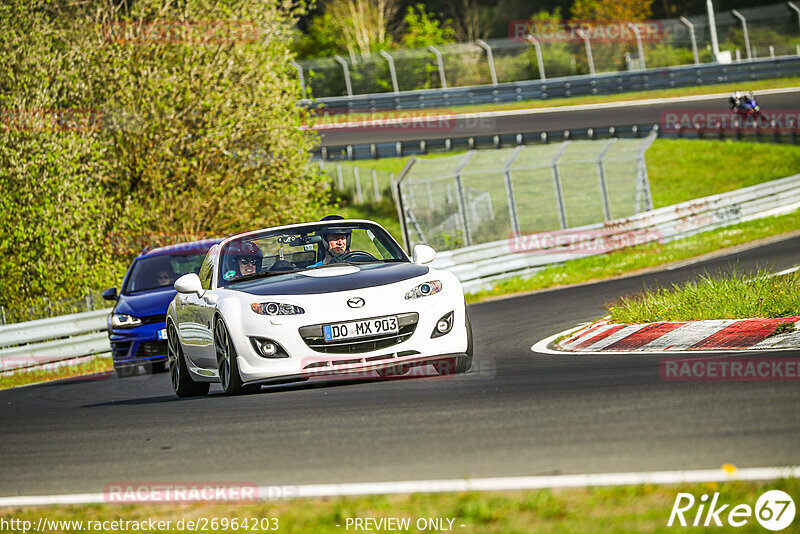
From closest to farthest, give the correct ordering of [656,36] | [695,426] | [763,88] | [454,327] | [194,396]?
[695,426] → [454,327] → [194,396] → [763,88] → [656,36]

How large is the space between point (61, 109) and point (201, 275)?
13.5 metres

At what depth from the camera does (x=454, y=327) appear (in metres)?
8.95

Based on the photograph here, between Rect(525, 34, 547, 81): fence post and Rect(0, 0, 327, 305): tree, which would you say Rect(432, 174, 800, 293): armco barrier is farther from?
Rect(525, 34, 547, 81): fence post

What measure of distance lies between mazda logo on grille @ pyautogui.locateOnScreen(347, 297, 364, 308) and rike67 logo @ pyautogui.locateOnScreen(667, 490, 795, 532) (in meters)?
4.38

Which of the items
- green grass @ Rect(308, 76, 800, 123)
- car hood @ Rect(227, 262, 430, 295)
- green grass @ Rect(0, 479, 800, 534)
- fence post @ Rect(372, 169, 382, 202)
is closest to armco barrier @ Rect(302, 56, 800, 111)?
green grass @ Rect(308, 76, 800, 123)

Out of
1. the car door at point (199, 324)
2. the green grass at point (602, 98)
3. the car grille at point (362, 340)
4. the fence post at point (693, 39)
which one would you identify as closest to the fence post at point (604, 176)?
the car door at point (199, 324)

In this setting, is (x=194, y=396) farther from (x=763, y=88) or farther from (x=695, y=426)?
(x=763, y=88)

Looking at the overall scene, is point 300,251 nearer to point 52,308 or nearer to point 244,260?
point 244,260

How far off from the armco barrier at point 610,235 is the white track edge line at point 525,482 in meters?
14.9

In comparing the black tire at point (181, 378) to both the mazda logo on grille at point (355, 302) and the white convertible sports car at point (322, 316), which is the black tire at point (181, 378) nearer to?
the white convertible sports car at point (322, 316)

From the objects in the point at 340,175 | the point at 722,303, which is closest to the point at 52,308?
the point at 722,303

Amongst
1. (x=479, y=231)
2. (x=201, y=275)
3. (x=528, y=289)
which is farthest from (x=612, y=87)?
(x=201, y=275)

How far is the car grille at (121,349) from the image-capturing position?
48.1 ft

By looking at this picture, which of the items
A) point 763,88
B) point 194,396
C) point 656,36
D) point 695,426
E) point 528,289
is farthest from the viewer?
point 656,36
